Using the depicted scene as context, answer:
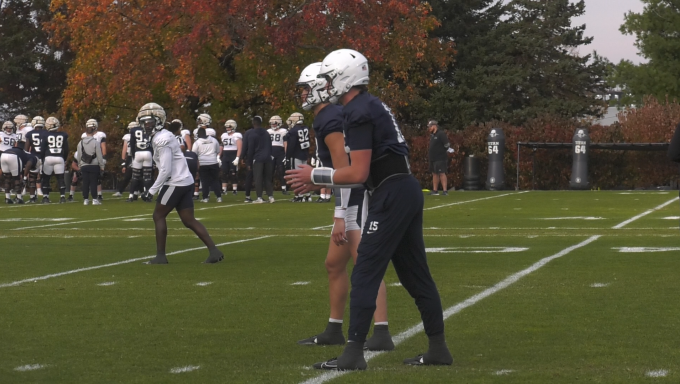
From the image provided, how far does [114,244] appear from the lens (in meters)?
16.3

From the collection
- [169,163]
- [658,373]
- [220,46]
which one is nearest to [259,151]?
[220,46]

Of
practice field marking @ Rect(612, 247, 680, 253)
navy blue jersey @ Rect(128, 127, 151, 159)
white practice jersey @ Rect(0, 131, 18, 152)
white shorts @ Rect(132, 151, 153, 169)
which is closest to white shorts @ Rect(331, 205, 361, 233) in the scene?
practice field marking @ Rect(612, 247, 680, 253)

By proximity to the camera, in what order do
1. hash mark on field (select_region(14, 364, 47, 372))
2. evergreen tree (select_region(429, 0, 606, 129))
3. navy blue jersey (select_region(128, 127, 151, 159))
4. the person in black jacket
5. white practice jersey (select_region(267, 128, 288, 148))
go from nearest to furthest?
1. hash mark on field (select_region(14, 364, 47, 372))
2. the person in black jacket
3. navy blue jersey (select_region(128, 127, 151, 159))
4. white practice jersey (select_region(267, 128, 288, 148))
5. evergreen tree (select_region(429, 0, 606, 129))

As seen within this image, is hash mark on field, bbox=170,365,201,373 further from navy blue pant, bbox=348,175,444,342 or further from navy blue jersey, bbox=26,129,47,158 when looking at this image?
navy blue jersey, bbox=26,129,47,158

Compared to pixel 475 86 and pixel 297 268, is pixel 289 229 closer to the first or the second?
pixel 297 268

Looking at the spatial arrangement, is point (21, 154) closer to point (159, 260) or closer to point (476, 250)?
point (159, 260)

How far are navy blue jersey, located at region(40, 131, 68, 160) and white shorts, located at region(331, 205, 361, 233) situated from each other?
22487 mm

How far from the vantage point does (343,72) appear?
6734 millimetres

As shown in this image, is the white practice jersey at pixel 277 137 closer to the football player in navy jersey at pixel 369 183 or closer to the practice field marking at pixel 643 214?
the practice field marking at pixel 643 214

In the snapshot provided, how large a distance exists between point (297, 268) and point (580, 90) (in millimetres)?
53682

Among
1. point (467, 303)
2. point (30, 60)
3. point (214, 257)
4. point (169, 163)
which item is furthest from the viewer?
point (30, 60)

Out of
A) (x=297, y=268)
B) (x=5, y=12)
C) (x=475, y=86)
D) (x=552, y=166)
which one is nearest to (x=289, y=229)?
(x=297, y=268)

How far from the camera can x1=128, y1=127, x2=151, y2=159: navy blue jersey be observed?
92.8 ft

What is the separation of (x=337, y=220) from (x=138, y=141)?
21.2 m
